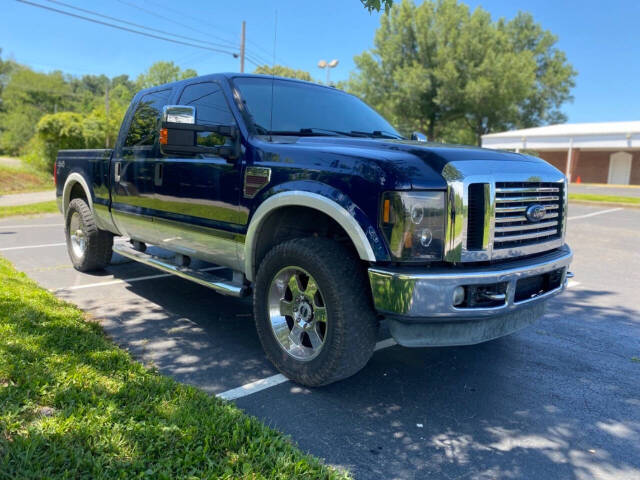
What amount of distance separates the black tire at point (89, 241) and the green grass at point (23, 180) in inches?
509

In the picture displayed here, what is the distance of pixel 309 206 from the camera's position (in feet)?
10.5

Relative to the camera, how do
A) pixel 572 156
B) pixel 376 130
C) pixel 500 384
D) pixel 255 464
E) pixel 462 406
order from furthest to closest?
1. pixel 572 156
2. pixel 376 130
3. pixel 500 384
4. pixel 462 406
5. pixel 255 464

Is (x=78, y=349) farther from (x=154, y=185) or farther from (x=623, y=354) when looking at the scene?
(x=623, y=354)

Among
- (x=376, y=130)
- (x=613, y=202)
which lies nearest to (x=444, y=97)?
(x=613, y=202)

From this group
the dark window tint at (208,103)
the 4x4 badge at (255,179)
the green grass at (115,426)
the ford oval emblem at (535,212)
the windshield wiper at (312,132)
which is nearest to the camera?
the green grass at (115,426)

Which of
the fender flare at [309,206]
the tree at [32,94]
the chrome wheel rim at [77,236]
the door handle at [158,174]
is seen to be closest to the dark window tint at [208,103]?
the door handle at [158,174]

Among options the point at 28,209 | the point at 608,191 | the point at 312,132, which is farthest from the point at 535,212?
the point at 608,191

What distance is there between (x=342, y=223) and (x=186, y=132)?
4.81ft

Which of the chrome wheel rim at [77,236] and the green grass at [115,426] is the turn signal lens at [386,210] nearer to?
the green grass at [115,426]

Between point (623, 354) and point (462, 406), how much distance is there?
1.82 metres

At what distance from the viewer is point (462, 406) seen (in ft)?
10.5

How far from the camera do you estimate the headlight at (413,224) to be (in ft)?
9.27

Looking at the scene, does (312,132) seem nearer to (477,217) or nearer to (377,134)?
(377,134)

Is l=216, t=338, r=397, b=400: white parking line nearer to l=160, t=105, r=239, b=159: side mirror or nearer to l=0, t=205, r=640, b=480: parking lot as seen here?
l=0, t=205, r=640, b=480: parking lot
